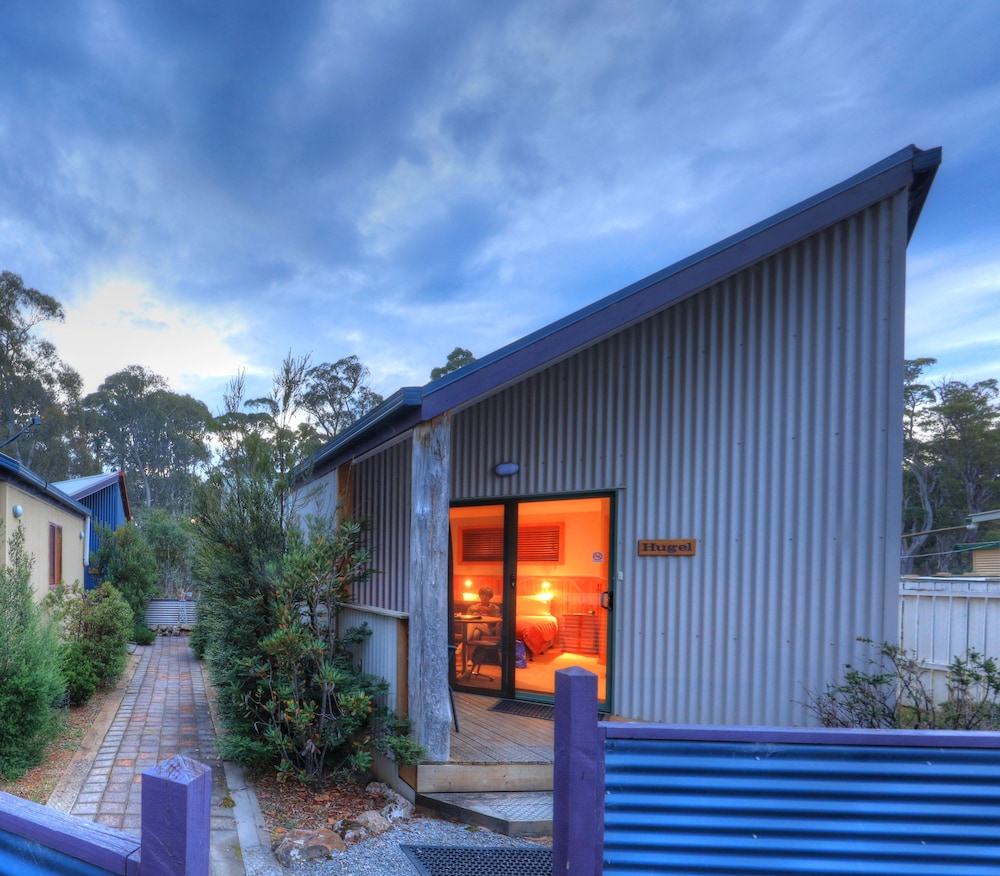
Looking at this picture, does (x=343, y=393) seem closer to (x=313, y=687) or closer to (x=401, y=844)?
(x=313, y=687)

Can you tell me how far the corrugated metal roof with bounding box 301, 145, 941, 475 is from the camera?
3.99 m

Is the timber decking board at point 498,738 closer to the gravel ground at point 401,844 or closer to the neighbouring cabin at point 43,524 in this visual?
the gravel ground at point 401,844

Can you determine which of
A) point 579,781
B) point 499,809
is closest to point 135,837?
point 579,781

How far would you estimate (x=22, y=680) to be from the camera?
172 inches

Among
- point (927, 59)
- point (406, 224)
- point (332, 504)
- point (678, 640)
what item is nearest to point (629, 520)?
point (678, 640)

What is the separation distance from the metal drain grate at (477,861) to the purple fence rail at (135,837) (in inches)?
88.5

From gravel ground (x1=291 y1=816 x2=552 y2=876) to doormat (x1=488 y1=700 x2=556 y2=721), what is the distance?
5.51 ft

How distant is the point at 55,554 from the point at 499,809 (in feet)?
31.3

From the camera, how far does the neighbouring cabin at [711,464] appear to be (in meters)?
4.16

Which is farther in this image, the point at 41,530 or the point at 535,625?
the point at 41,530

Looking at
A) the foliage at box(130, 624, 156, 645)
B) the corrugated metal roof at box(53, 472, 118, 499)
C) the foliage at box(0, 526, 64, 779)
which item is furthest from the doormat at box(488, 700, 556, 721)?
the corrugated metal roof at box(53, 472, 118, 499)

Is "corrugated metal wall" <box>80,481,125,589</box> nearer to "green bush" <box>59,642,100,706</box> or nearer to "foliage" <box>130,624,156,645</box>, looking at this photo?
"foliage" <box>130,624,156,645</box>

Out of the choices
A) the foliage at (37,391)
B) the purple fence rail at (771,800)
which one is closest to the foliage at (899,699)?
the purple fence rail at (771,800)

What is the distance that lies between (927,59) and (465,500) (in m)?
8.31
